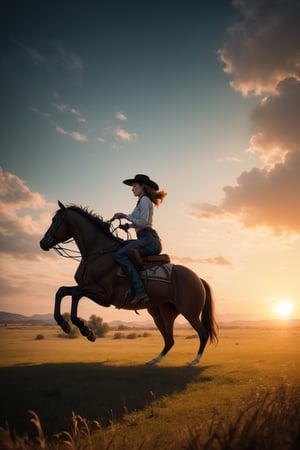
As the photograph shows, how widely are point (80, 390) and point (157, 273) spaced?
328 cm

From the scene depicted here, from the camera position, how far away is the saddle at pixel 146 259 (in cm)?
722

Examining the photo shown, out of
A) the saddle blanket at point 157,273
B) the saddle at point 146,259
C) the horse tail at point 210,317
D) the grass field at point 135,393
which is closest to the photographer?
the grass field at point 135,393

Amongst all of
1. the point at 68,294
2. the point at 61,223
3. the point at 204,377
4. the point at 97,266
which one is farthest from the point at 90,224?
the point at 204,377

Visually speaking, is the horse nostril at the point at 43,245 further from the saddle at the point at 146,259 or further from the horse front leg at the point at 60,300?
the saddle at the point at 146,259

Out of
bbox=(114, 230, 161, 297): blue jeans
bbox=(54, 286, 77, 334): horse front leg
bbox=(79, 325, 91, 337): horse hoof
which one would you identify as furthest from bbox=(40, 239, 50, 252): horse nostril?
bbox=(79, 325, 91, 337): horse hoof

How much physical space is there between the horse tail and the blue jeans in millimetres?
1946

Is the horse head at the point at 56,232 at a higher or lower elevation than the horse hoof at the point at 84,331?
higher

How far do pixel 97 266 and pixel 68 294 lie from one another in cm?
91

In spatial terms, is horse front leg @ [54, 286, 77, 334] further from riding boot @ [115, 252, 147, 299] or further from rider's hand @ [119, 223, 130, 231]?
rider's hand @ [119, 223, 130, 231]

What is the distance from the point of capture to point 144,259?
7.53 meters

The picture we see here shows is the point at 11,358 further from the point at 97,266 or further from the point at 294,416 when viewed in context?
the point at 294,416

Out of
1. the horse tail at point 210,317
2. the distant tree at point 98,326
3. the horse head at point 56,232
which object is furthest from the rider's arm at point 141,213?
the distant tree at point 98,326

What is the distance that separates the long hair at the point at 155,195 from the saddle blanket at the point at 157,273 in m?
1.62

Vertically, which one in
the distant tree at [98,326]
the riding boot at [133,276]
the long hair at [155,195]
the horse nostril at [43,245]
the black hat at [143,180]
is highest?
the black hat at [143,180]
